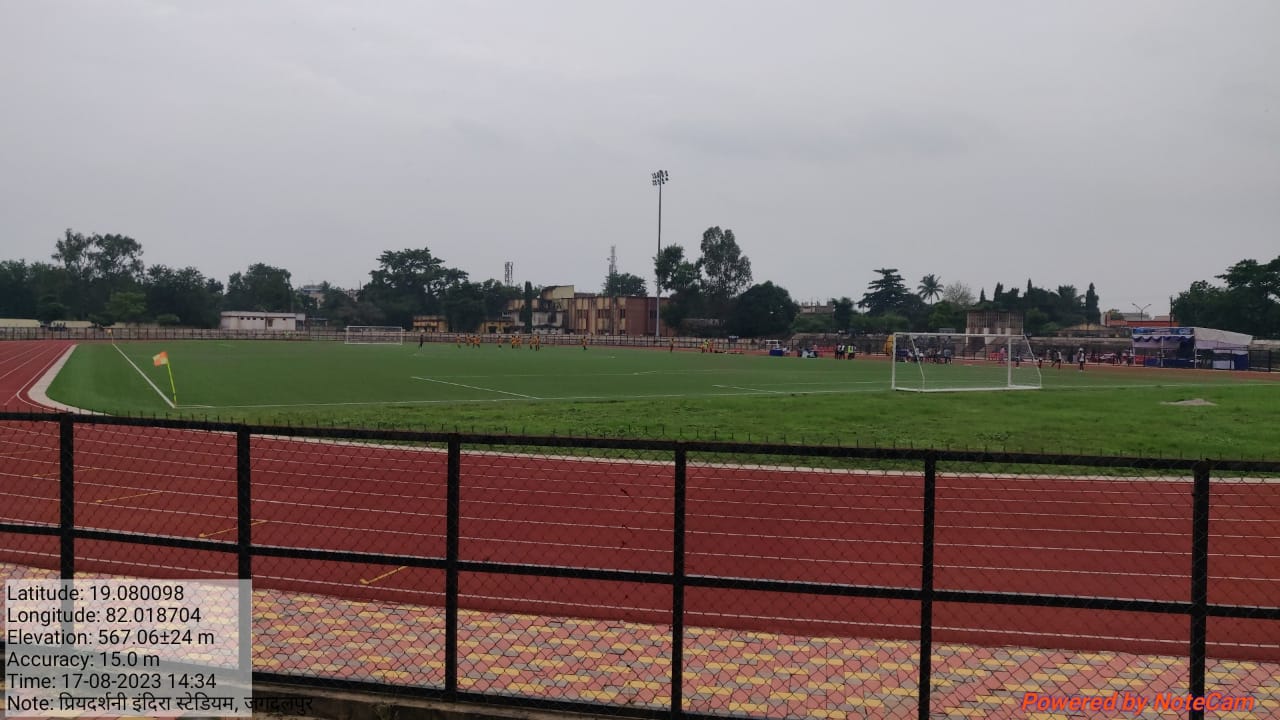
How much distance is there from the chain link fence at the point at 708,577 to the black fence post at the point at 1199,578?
18mm

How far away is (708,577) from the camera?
15.0ft

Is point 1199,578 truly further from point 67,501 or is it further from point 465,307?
point 465,307

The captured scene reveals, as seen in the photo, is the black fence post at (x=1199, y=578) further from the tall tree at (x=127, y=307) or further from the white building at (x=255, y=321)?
the white building at (x=255, y=321)

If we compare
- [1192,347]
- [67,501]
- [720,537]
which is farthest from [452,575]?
[1192,347]

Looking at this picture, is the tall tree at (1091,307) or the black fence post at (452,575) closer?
the black fence post at (452,575)

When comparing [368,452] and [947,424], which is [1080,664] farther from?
[947,424]

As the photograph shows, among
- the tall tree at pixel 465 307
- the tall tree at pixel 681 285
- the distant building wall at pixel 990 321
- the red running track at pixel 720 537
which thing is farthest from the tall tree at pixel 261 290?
the red running track at pixel 720 537

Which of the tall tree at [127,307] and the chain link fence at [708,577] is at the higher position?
the tall tree at [127,307]

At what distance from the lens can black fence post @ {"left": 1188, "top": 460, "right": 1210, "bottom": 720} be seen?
4254 millimetres

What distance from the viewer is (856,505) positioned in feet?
33.8

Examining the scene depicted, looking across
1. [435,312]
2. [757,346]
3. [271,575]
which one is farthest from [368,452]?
[435,312]

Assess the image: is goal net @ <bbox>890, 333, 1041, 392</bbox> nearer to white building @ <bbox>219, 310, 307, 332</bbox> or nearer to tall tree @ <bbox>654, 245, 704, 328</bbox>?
tall tree @ <bbox>654, 245, 704, 328</bbox>

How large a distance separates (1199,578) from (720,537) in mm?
4970

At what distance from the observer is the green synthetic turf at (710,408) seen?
55.9 feet
